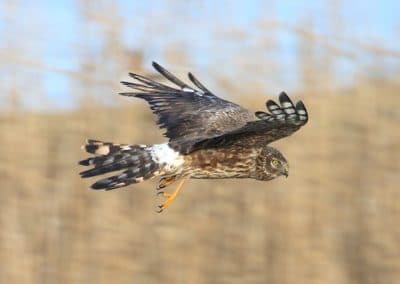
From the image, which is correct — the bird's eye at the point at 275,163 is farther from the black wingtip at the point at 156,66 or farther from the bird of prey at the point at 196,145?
the black wingtip at the point at 156,66

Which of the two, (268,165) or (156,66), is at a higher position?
(156,66)

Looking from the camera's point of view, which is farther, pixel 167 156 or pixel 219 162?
pixel 219 162

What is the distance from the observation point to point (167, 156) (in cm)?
368

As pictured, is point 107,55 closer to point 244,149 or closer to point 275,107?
point 244,149

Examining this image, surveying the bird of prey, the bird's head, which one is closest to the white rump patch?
the bird of prey

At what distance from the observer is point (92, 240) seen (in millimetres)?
6105

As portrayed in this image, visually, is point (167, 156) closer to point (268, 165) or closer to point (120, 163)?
point (120, 163)

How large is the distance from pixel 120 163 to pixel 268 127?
472 mm

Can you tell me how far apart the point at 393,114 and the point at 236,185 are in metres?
0.88

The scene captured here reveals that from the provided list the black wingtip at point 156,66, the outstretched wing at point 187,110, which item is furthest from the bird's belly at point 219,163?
the black wingtip at point 156,66

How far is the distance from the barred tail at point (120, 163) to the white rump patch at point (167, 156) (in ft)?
0.05

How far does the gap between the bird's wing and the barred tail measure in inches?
8.5

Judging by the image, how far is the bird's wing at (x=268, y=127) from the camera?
11.2 ft

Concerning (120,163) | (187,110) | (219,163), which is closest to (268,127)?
(219,163)
